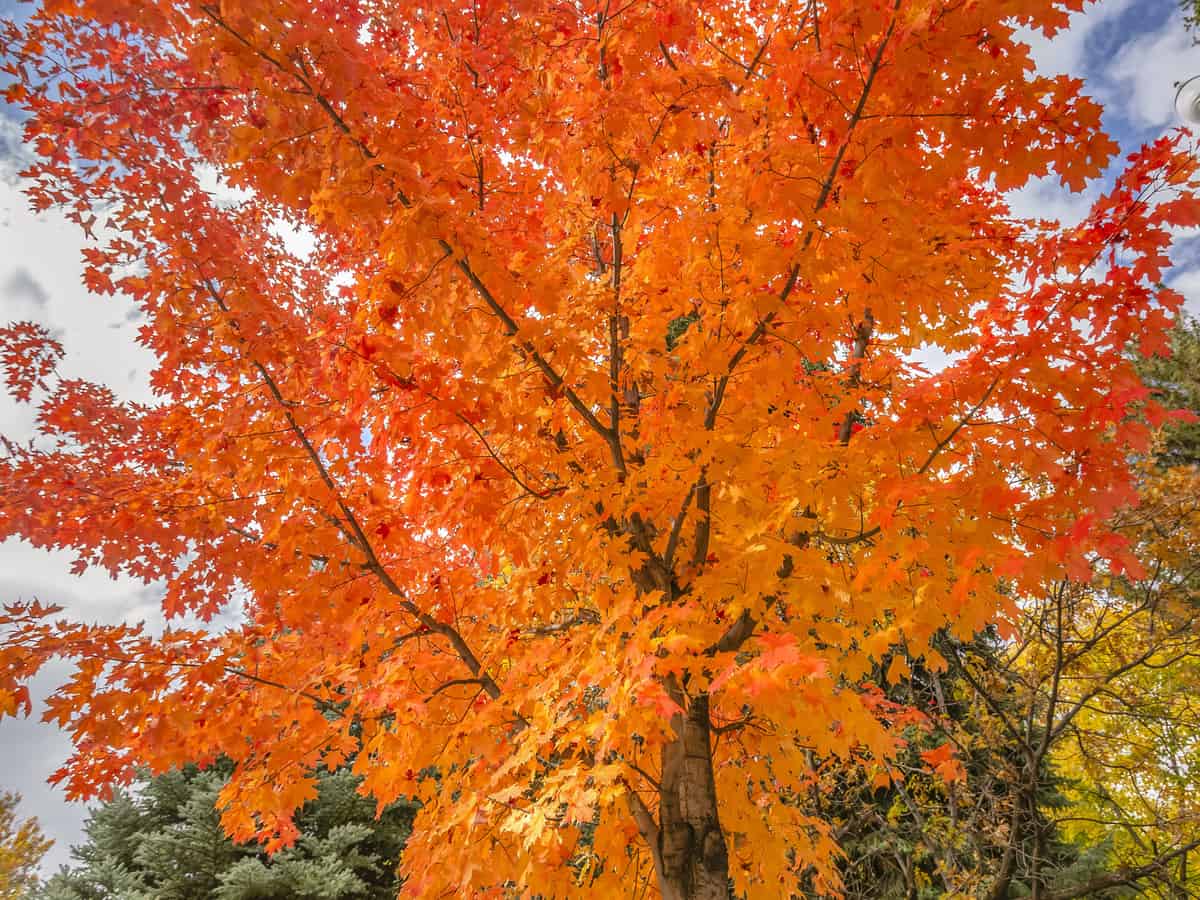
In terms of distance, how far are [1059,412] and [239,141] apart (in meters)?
3.87

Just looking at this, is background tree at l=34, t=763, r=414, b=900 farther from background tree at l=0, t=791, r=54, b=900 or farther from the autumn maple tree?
background tree at l=0, t=791, r=54, b=900

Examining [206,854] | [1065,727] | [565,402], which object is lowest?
[206,854]

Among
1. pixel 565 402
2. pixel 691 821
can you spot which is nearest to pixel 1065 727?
pixel 691 821

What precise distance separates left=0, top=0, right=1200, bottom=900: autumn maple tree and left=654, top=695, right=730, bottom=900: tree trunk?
0.02 metres

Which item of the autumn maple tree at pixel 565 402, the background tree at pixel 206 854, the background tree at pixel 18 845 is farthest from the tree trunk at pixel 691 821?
the background tree at pixel 18 845

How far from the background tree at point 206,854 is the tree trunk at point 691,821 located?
506cm

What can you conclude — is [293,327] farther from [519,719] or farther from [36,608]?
[519,719]

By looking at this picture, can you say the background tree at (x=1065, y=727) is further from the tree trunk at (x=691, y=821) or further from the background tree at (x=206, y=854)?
the background tree at (x=206, y=854)

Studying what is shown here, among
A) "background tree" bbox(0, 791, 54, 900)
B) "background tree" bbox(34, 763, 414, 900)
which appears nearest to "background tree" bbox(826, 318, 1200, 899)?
"background tree" bbox(34, 763, 414, 900)

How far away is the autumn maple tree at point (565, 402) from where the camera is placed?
2.66m

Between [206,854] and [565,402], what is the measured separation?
302 inches

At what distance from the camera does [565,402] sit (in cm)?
407

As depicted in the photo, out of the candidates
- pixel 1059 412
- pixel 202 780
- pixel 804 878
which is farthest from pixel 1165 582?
pixel 202 780

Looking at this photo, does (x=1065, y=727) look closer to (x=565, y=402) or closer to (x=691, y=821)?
(x=691, y=821)
